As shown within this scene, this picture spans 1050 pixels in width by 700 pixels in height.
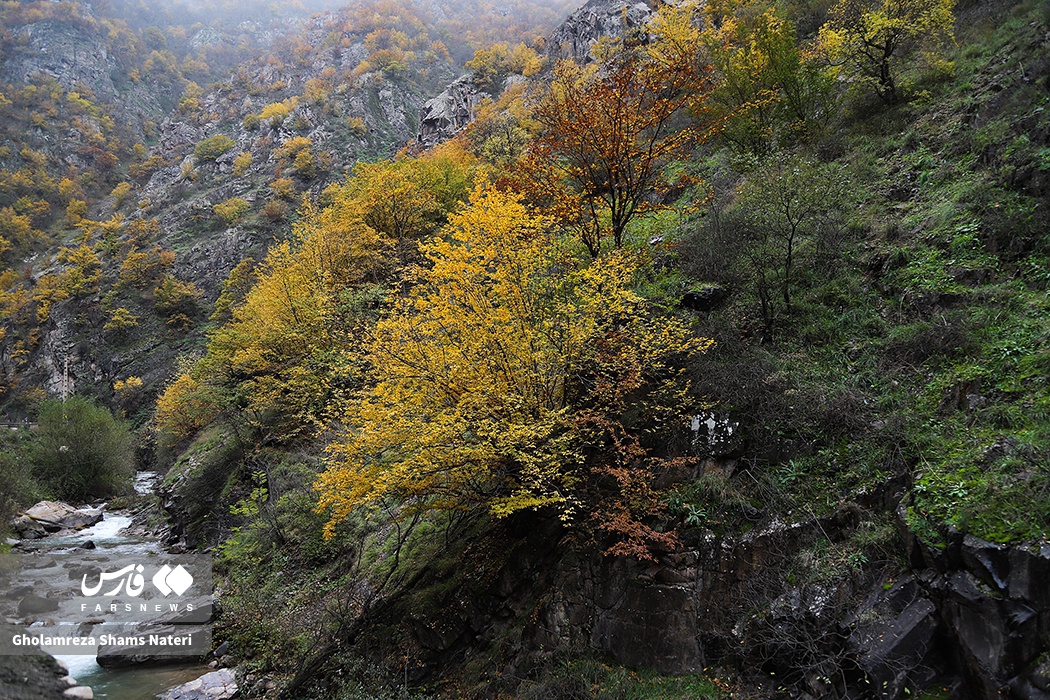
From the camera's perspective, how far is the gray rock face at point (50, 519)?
2147 centimetres

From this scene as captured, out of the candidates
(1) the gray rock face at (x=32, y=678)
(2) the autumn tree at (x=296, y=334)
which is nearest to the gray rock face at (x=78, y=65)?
(2) the autumn tree at (x=296, y=334)

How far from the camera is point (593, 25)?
38312 mm

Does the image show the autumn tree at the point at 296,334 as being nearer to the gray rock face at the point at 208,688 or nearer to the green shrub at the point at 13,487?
the green shrub at the point at 13,487

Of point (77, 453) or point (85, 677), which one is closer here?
point (85, 677)

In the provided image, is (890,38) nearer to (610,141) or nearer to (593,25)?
(610,141)

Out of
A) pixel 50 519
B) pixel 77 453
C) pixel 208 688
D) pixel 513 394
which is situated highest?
pixel 513 394

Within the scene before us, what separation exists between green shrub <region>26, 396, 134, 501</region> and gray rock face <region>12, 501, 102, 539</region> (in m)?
3.45

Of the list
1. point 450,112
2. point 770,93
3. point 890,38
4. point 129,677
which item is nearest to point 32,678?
point 129,677

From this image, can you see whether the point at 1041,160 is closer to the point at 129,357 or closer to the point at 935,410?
the point at 935,410

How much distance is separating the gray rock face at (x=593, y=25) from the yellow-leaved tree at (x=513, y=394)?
3388 centimetres

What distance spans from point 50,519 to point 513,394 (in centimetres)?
2773

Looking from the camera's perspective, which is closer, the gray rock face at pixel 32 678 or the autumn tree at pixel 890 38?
the gray rock face at pixel 32 678

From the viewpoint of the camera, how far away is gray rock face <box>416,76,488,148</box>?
42.9m

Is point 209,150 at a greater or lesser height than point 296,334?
greater
